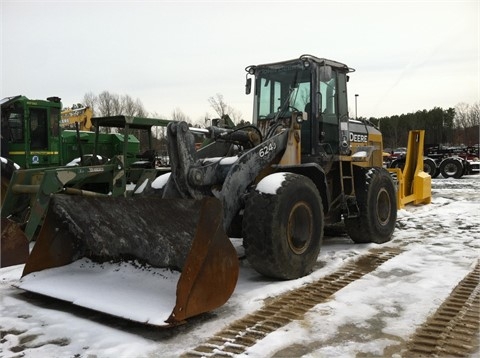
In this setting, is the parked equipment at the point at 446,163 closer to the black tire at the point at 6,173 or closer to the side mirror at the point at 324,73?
the side mirror at the point at 324,73

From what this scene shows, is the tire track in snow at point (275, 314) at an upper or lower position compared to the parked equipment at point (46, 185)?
lower

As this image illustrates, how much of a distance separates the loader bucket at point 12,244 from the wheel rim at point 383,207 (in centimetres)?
502

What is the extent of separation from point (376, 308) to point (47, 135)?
31.1 ft

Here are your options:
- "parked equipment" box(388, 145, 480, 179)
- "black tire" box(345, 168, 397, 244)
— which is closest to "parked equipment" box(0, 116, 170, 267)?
"black tire" box(345, 168, 397, 244)

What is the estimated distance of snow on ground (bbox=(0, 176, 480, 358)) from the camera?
3420mm

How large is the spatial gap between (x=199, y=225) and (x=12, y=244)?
3045 mm

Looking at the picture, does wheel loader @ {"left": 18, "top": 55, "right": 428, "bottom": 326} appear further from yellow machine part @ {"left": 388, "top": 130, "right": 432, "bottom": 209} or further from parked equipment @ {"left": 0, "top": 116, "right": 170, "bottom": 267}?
yellow machine part @ {"left": 388, "top": 130, "right": 432, "bottom": 209}

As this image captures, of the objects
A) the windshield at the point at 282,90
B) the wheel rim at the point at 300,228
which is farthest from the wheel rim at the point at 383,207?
the wheel rim at the point at 300,228

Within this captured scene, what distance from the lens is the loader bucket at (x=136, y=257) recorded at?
3.78 meters

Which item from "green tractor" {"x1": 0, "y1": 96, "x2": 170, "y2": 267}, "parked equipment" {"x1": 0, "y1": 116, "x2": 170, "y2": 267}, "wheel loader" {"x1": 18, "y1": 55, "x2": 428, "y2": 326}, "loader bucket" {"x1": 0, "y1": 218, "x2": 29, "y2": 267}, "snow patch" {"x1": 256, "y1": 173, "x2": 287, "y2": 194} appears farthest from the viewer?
"green tractor" {"x1": 0, "y1": 96, "x2": 170, "y2": 267}

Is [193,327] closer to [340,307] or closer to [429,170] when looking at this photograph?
[340,307]

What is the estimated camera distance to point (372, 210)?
22.8 ft

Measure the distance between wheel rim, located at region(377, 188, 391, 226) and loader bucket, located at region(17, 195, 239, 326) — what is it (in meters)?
3.81

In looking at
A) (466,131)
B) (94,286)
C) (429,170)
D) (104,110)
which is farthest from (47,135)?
(466,131)
